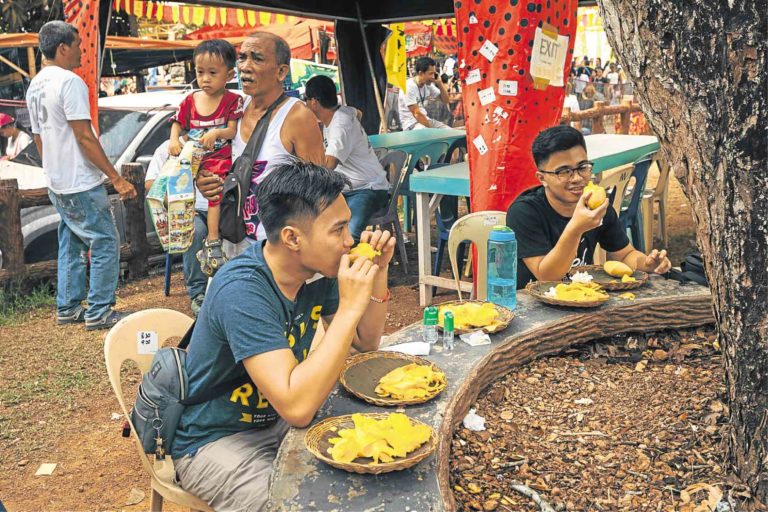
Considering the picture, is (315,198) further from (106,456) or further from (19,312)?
(19,312)

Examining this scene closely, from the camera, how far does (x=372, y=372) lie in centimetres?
229

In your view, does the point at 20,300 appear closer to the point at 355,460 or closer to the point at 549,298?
the point at 549,298

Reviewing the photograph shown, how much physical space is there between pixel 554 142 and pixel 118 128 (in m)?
5.36

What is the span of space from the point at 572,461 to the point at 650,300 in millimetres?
1064

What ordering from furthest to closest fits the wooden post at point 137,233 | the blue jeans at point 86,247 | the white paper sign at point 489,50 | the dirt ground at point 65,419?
the wooden post at point 137,233 → the blue jeans at point 86,247 → the white paper sign at point 489,50 → the dirt ground at point 65,419

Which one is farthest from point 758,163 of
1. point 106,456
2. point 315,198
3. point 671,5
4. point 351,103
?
point 351,103

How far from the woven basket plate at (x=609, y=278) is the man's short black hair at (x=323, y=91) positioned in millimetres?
3396

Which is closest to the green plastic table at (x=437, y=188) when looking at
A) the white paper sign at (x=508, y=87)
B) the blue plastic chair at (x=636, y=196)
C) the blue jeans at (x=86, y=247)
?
the blue plastic chair at (x=636, y=196)

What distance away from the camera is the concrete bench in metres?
1.66

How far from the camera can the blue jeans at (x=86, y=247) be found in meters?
5.46

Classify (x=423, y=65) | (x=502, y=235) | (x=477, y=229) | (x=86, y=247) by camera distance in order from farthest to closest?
(x=423, y=65) → (x=86, y=247) → (x=477, y=229) → (x=502, y=235)

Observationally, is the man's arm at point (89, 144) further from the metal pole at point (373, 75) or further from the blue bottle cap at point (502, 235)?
the metal pole at point (373, 75)

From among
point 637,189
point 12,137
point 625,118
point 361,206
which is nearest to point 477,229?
point 361,206

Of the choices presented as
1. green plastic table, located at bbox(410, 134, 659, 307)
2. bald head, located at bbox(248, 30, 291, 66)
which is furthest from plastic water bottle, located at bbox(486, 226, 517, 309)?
green plastic table, located at bbox(410, 134, 659, 307)
